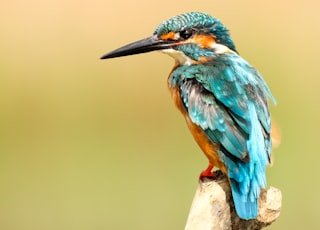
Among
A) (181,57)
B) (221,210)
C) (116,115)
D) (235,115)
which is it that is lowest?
(116,115)

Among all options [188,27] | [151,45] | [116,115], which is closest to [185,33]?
[188,27]

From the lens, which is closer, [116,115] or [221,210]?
[221,210]

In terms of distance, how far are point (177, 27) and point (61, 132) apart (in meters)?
3.10

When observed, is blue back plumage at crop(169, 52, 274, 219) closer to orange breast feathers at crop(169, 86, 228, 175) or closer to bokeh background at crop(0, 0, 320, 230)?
orange breast feathers at crop(169, 86, 228, 175)

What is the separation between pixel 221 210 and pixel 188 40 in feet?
3.43

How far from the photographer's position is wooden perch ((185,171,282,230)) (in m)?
3.23

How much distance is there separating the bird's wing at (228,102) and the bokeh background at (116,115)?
1827mm

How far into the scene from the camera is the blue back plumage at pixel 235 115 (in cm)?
371

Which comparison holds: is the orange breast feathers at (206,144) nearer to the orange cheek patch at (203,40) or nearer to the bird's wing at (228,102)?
the bird's wing at (228,102)

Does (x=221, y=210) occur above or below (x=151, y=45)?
below

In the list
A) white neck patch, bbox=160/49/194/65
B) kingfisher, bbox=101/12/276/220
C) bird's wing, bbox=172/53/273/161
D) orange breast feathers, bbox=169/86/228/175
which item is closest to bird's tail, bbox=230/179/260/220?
kingfisher, bbox=101/12/276/220

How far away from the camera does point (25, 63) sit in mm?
8328

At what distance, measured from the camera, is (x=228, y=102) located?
12.4ft

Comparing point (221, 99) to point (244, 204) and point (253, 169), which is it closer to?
point (253, 169)
